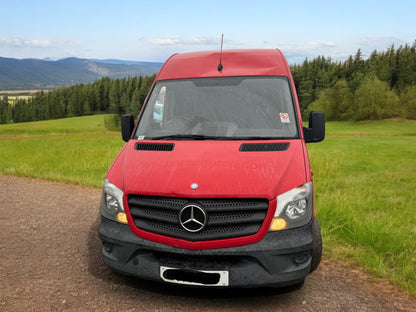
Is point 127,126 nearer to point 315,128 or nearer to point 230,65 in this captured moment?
point 230,65

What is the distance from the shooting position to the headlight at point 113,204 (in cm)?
364

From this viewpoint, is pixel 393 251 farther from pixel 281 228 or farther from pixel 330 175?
pixel 330 175

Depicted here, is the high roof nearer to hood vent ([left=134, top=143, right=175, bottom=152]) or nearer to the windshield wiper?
the windshield wiper

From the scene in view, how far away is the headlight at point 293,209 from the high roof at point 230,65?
186cm

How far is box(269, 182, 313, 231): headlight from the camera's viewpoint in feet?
11.1

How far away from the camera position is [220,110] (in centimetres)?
459

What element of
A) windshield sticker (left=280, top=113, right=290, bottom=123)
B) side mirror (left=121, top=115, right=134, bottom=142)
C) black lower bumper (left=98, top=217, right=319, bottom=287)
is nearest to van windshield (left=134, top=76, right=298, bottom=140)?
windshield sticker (left=280, top=113, right=290, bottom=123)

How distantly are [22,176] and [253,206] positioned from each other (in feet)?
31.9

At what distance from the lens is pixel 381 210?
8.29 metres

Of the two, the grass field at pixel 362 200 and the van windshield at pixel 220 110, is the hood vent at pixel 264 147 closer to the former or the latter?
the van windshield at pixel 220 110

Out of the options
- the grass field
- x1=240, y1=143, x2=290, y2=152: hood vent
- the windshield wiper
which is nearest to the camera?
x1=240, y1=143, x2=290, y2=152: hood vent

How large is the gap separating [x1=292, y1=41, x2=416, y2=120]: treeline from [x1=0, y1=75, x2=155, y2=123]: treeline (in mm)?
46575

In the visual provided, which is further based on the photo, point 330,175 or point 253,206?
point 330,175

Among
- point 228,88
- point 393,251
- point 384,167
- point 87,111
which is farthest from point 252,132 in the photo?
point 87,111
